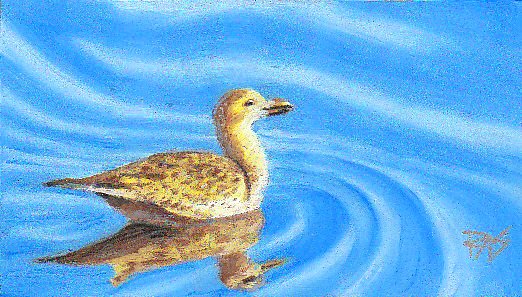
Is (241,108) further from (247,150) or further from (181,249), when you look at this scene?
(181,249)

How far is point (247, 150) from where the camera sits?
6.79 feet

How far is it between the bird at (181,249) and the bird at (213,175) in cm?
4

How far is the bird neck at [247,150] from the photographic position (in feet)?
6.76

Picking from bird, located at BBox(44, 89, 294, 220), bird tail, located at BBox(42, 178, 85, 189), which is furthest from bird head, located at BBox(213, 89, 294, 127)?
bird tail, located at BBox(42, 178, 85, 189)

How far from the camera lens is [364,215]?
2096 mm

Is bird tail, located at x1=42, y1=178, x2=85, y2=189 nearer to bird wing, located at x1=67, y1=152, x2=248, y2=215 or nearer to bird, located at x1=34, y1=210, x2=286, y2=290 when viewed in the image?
bird wing, located at x1=67, y1=152, x2=248, y2=215

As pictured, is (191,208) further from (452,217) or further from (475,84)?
(475,84)

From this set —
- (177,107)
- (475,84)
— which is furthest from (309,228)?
(475,84)

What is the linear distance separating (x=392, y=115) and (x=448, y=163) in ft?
0.69
